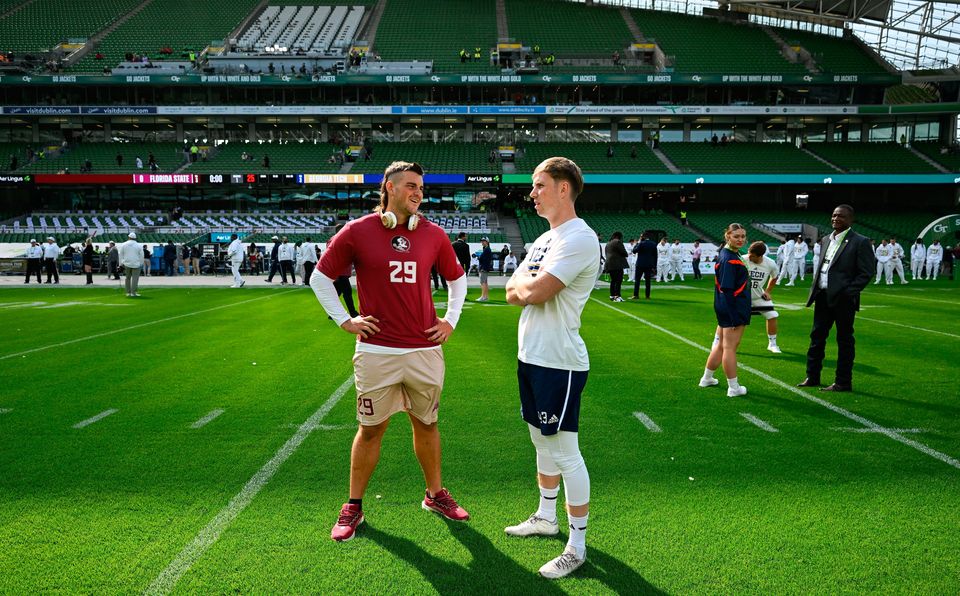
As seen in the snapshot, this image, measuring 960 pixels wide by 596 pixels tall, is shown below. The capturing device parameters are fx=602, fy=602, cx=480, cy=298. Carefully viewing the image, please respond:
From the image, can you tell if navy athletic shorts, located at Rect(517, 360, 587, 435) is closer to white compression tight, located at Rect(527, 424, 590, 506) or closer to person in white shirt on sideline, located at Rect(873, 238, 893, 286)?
white compression tight, located at Rect(527, 424, 590, 506)

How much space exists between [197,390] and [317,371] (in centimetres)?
150

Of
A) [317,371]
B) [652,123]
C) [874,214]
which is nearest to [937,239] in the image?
[874,214]

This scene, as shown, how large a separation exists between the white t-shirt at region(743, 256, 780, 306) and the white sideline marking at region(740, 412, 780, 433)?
9.76ft

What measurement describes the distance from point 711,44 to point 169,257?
44.9 meters

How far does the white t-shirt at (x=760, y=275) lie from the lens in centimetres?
857

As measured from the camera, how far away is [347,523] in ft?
11.6

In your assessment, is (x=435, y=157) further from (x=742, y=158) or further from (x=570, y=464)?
(x=570, y=464)

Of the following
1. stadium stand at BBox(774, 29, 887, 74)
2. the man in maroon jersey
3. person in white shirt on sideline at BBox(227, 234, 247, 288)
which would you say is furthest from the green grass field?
stadium stand at BBox(774, 29, 887, 74)

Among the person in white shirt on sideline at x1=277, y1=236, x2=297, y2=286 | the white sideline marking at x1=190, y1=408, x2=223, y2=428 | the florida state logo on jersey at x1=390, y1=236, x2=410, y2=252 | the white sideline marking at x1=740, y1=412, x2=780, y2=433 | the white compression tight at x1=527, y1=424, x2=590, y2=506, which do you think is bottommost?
the white sideline marking at x1=190, y1=408, x2=223, y2=428

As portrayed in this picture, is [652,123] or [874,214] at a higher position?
[652,123]

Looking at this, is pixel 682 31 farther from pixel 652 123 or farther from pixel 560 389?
pixel 560 389

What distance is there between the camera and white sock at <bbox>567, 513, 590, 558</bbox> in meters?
3.17

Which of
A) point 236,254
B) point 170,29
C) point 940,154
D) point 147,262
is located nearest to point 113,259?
point 147,262

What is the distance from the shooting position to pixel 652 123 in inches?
1885
